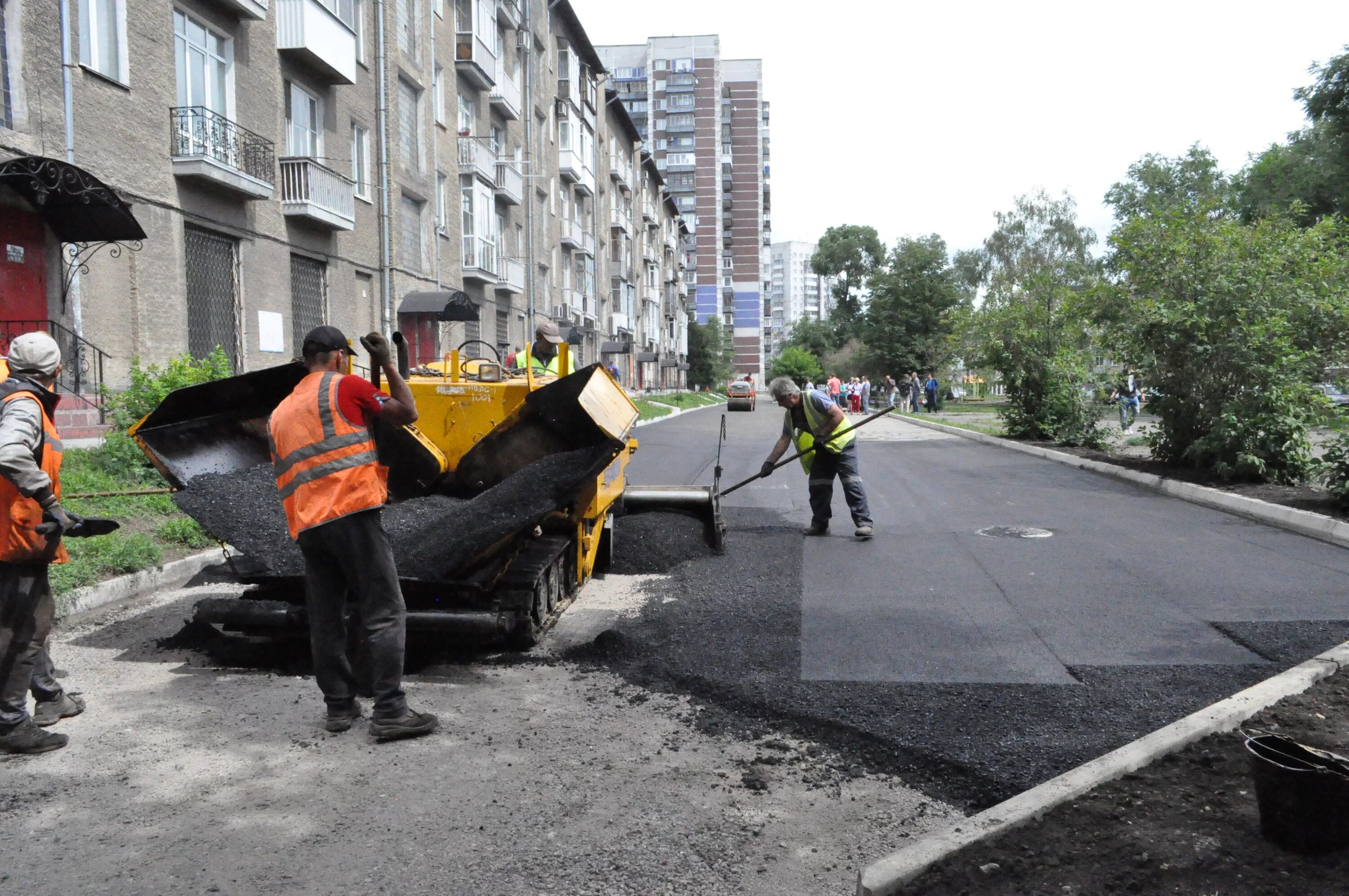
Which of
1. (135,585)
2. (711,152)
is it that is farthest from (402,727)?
(711,152)

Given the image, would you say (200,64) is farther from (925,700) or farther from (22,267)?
(925,700)

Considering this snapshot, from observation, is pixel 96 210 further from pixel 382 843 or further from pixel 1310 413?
pixel 1310 413

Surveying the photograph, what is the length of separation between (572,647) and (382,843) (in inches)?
99.1

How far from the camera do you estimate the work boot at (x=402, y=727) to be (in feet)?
13.6

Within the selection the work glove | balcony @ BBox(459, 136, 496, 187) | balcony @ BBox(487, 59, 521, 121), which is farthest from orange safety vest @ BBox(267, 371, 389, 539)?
balcony @ BBox(487, 59, 521, 121)

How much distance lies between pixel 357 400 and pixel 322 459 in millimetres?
285

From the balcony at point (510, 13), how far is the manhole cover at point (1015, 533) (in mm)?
27064

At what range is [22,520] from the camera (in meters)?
4.10

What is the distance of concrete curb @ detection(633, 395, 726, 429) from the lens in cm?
3112

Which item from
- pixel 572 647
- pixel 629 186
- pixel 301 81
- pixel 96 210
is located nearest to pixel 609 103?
pixel 629 186

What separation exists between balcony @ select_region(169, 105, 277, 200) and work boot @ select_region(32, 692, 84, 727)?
12545 mm

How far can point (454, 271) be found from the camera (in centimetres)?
2759

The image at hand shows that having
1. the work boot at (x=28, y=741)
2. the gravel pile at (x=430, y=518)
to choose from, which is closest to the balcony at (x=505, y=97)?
the gravel pile at (x=430, y=518)

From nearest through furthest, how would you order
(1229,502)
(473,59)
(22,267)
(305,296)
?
(1229,502) → (22,267) → (305,296) → (473,59)
